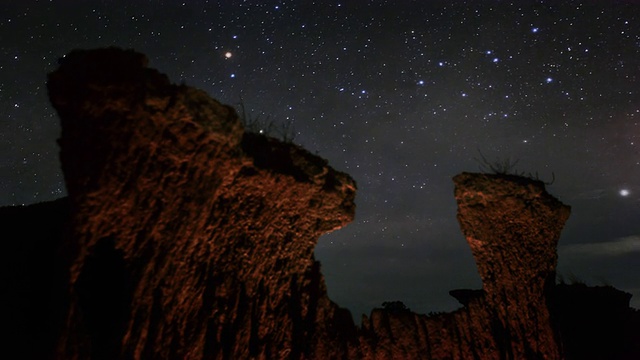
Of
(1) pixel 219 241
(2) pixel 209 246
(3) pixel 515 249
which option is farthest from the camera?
(3) pixel 515 249

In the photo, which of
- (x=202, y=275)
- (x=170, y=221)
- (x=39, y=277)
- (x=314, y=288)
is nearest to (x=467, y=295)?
(x=314, y=288)

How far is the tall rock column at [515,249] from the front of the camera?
8812 millimetres

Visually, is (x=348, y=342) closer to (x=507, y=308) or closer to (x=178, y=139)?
(x=507, y=308)

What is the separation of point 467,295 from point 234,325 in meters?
6.89

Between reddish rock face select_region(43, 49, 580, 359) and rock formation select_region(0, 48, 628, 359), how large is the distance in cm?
2

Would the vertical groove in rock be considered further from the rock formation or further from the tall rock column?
the tall rock column

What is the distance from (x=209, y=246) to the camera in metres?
6.47

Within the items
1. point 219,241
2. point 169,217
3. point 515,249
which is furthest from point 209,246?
point 515,249

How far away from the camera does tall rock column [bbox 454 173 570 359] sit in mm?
8812

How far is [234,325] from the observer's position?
671 centimetres

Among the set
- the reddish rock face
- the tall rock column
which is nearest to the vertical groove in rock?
the reddish rock face

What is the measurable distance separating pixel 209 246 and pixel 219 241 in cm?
21

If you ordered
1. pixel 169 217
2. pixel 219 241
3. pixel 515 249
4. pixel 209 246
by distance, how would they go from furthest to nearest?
1. pixel 515 249
2. pixel 219 241
3. pixel 209 246
4. pixel 169 217

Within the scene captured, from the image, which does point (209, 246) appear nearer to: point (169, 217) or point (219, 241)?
point (219, 241)
